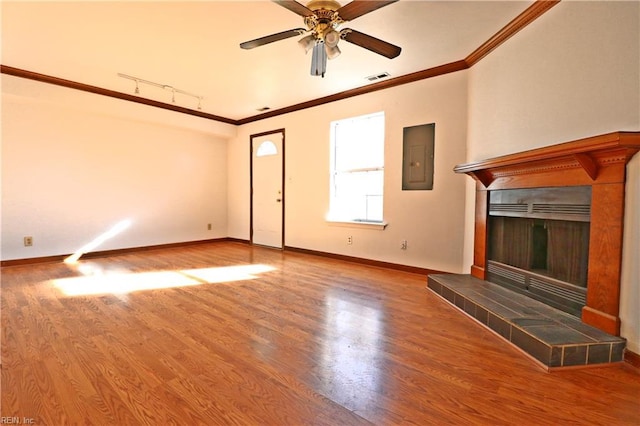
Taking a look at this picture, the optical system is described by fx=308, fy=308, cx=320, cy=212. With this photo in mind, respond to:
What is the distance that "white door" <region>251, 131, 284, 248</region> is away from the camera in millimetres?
5641

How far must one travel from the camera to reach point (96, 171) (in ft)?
15.8

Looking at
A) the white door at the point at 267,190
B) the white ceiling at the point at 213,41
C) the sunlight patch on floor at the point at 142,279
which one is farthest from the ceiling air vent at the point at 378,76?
the sunlight patch on floor at the point at 142,279

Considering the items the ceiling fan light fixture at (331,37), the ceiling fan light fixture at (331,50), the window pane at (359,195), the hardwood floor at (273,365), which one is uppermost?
the ceiling fan light fixture at (331,37)

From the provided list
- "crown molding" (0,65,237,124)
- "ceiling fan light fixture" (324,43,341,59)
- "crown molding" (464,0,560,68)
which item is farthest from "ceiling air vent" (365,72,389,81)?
"crown molding" (0,65,237,124)

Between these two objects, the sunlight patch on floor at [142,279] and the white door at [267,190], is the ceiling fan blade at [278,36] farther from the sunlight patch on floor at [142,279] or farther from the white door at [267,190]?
the white door at [267,190]

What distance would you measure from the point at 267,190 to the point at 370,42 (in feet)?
12.5

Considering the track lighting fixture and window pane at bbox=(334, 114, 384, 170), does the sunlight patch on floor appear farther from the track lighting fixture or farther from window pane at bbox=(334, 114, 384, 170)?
the track lighting fixture

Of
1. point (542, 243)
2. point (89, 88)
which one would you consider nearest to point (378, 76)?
point (542, 243)

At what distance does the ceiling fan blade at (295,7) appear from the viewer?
203 centimetres

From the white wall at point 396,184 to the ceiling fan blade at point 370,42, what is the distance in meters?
1.35

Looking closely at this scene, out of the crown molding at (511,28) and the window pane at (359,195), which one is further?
the window pane at (359,195)

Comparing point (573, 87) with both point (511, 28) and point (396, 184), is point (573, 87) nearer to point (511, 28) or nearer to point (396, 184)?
point (511, 28)

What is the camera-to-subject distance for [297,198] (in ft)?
17.5

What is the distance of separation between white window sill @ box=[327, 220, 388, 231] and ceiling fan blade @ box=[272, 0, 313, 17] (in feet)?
8.89
